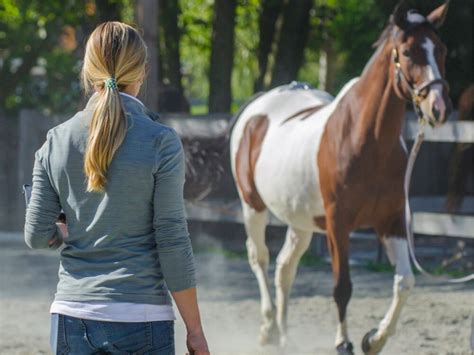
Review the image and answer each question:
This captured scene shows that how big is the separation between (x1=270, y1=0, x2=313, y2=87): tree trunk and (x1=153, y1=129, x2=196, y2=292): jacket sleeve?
11.0 meters

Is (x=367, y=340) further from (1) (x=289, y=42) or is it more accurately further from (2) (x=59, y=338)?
(1) (x=289, y=42)

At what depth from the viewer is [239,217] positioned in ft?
35.7

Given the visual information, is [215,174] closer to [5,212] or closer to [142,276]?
[5,212]

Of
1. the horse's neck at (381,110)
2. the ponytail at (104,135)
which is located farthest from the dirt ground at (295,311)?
the ponytail at (104,135)

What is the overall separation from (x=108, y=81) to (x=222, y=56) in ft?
35.4

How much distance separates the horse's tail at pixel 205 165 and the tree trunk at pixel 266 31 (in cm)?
480

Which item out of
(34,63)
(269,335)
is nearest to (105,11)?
(34,63)

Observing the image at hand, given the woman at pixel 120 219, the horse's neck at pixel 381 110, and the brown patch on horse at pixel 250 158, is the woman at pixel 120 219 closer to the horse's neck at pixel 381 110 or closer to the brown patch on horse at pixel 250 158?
the horse's neck at pixel 381 110

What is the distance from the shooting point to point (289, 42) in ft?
45.5

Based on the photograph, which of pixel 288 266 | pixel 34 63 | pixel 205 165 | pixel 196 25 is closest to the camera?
pixel 288 266

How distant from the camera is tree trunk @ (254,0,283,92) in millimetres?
16016

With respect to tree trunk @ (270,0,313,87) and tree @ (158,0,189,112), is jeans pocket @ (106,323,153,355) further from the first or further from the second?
tree @ (158,0,189,112)

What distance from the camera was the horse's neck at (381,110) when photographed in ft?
20.5

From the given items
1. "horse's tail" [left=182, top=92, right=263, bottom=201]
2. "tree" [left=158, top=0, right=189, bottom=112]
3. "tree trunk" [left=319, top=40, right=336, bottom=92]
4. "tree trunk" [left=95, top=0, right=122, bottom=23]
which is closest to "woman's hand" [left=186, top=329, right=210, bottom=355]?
"horse's tail" [left=182, top=92, right=263, bottom=201]
